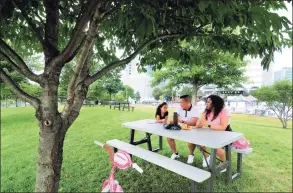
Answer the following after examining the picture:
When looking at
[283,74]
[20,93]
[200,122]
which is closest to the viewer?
[20,93]

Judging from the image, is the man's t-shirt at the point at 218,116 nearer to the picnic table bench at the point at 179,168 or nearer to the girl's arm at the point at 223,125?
the girl's arm at the point at 223,125

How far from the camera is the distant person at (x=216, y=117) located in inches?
120

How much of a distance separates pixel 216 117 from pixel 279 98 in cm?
870

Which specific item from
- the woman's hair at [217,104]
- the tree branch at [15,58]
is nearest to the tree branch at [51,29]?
the tree branch at [15,58]

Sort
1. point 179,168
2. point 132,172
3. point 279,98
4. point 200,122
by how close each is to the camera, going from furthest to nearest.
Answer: point 279,98 < point 200,122 < point 132,172 < point 179,168

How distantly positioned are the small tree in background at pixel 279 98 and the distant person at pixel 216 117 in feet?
26.5

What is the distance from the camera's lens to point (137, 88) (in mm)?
10102

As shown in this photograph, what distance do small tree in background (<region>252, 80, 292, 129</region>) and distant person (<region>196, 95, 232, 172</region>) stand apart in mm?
8089

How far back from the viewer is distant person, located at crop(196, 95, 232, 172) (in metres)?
3.04

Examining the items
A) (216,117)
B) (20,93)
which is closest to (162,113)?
(216,117)

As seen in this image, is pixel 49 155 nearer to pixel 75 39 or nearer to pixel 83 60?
pixel 83 60

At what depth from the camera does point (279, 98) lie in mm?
9906

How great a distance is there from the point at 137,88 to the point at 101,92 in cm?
445

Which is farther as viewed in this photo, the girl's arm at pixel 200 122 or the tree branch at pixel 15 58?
the girl's arm at pixel 200 122
